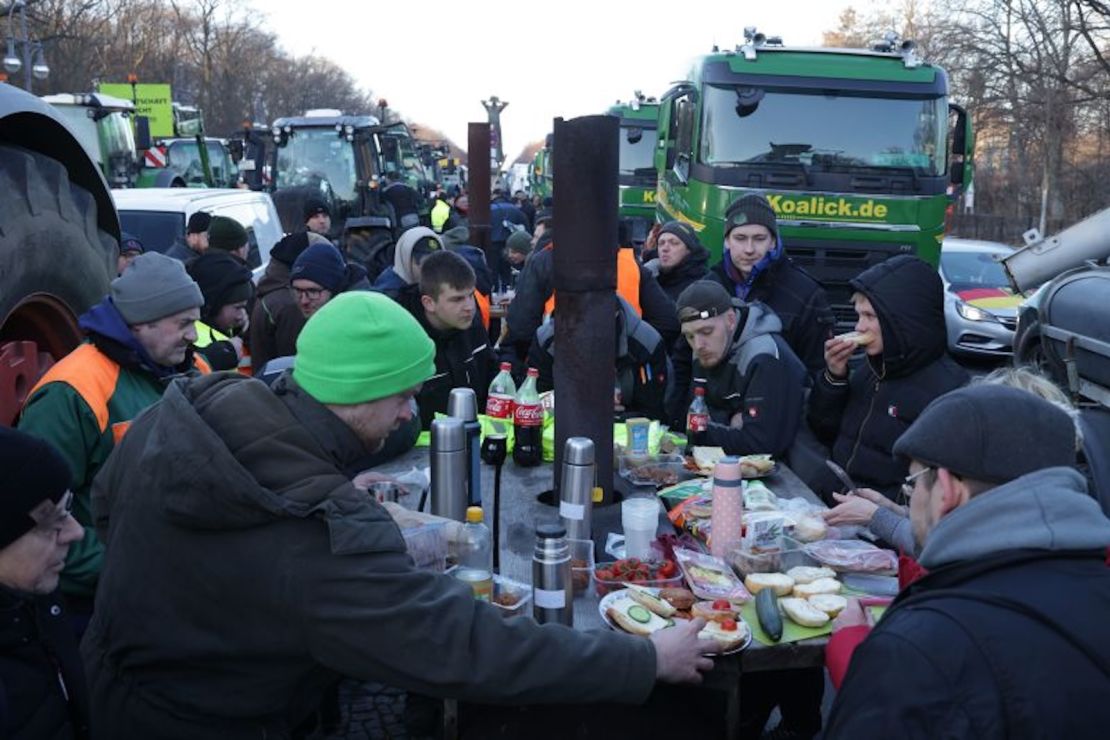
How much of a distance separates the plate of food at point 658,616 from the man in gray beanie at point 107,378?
5.84 feet

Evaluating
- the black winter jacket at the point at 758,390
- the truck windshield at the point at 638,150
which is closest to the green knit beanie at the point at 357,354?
the black winter jacket at the point at 758,390

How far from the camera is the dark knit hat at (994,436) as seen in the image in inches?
86.4

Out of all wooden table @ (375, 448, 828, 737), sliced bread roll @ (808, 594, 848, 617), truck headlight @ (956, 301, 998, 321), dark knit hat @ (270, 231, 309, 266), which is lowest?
truck headlight @ (956, 301, 998, 321)

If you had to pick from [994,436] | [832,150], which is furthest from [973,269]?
[994,436]

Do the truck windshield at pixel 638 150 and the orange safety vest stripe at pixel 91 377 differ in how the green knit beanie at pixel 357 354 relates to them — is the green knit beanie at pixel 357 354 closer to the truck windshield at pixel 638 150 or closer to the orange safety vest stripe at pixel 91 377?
the orange safety vest stripe at pixel 91 377

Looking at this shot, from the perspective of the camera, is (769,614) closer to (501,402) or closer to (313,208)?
(501,402)

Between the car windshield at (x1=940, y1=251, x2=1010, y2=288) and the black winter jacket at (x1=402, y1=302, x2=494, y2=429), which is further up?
the black winter jacket at (x1=402, y1=302, x2=494, y2=429)

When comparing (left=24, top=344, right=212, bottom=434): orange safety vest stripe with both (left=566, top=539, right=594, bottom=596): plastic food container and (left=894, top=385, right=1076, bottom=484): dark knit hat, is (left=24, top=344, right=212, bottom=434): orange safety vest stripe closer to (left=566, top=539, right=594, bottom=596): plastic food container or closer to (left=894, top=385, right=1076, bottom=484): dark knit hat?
(left=566, top=539, right=594, bottom=596): plastic food container

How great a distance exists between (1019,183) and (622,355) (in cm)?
4047

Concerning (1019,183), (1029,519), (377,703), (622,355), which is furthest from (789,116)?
(1019,183)

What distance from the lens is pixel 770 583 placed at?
327 cm

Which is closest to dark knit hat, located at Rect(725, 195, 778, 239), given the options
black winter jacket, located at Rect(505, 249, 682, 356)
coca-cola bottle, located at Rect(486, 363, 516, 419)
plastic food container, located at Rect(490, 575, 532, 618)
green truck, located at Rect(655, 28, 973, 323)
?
black winter jacket, located at Rect(505, 249, 682, 356)

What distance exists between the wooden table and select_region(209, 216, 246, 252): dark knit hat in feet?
11.8

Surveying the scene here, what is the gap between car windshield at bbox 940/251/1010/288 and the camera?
13.7 m
